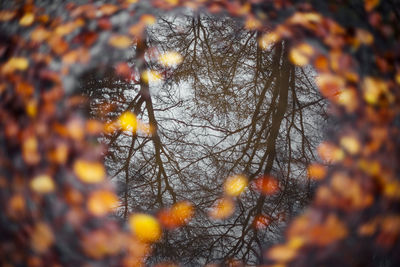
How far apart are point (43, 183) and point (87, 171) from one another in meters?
0.04

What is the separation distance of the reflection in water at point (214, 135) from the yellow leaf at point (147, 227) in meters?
0.02

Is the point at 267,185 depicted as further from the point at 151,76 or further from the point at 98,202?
the point at 98,202

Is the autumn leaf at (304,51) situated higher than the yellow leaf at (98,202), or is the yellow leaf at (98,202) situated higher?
the autumn leaf at (304,51)

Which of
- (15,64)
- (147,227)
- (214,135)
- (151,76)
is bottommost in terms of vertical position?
(15,64)

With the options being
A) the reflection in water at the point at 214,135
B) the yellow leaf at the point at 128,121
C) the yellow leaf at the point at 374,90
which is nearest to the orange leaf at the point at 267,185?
the reflection in water at the point at 214,135

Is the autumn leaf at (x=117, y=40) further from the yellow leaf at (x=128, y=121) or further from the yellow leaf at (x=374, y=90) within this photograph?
the yellow leaf at (x=128, y=121)

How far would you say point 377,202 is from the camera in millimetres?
317

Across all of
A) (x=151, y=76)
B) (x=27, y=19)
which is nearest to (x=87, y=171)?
(x=27, y=19)

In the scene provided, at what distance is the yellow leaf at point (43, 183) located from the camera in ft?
0.92

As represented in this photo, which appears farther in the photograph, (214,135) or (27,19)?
(214,135)

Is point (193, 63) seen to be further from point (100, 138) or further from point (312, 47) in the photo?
point (312, 47)

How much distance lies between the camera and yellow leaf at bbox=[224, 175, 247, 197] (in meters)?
0.95

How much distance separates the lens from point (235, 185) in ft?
3.18

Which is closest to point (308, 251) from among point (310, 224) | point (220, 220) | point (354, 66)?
point (310, 224)
